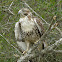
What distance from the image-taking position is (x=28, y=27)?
384cm

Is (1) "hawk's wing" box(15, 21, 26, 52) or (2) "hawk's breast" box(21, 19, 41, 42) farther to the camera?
(1) "hawk's wing" box(15, 21, 26, 52)

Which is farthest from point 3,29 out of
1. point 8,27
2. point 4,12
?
point 4,12

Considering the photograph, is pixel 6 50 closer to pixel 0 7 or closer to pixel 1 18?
pixel 1 18

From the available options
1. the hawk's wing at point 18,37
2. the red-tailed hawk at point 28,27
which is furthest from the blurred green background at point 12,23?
the red-tailed hawk at point 28,27

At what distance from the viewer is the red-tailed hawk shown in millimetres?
3828

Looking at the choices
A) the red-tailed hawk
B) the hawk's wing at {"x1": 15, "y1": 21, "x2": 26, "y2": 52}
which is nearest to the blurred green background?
the hawk's wing at {"x1": 15, "y1": 21, "x2": 26, "y2": 52}

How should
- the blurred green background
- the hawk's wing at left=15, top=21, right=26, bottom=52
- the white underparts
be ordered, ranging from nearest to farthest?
the white underparts, the hawk's wing at left=15, top=21, right=26, bottom=52, the blurred green background

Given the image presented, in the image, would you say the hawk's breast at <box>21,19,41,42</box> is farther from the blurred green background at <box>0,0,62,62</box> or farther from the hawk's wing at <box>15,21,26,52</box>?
the blurred green background at <box>0,0,62,62</box>

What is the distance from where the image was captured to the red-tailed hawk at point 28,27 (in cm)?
383

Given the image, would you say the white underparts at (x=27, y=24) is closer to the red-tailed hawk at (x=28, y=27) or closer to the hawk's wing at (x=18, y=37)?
the red-tailed hawk at (x=28, y=27)

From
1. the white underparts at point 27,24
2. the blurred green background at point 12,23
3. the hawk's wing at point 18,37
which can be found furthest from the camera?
the blurred green background at point 12,23

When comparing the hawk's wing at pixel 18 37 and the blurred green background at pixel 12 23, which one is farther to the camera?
the blurred green background at pixel 12 23

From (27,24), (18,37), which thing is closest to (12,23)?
(18,37)

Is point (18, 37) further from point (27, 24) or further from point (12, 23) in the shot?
point (12, 23)
